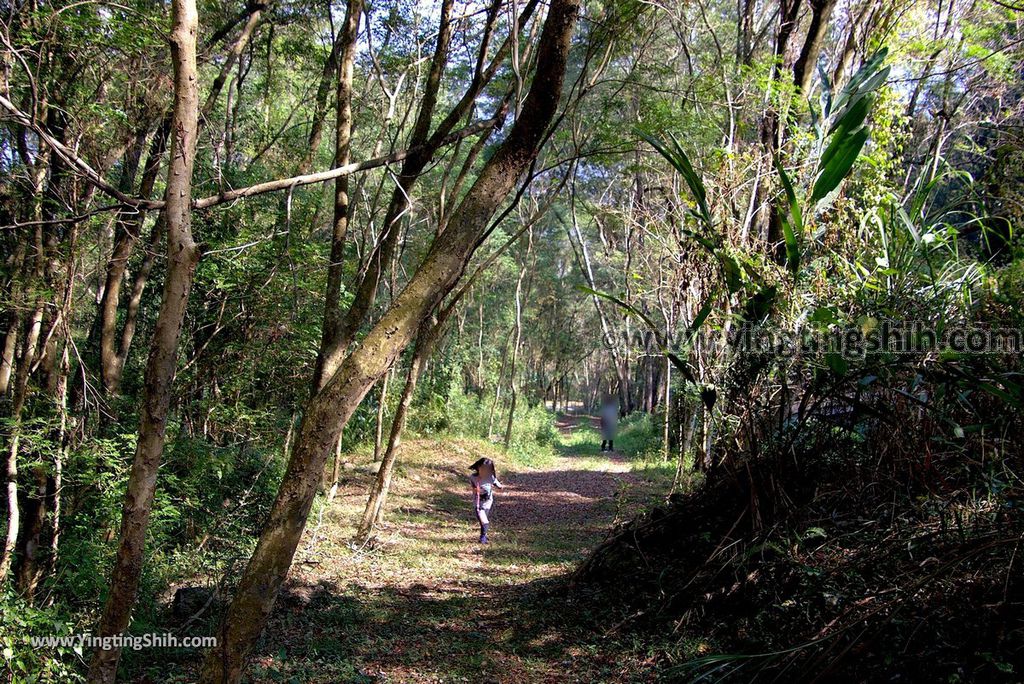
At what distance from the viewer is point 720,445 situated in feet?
18.8

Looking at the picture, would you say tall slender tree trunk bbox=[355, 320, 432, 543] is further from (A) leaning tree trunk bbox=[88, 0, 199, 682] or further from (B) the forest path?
(A) leaning tree trunk bbox=[88, 0, 199, 682]

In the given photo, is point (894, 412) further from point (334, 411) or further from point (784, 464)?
point (334, 411)

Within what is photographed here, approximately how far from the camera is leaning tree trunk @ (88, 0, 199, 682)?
11.3 ft

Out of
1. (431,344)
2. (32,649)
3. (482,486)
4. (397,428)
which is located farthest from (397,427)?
(32,649)

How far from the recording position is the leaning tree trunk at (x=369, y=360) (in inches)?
108

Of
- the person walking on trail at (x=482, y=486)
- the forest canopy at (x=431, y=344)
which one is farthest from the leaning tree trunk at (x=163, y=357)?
the person walking on trail at (x=482, y=486)

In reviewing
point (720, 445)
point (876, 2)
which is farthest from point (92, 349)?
point (876, 2)

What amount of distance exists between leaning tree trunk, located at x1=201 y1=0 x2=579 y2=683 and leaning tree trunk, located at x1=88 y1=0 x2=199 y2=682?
1053 millimetres

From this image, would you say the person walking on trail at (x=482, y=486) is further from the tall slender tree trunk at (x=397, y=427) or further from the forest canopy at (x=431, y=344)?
the tall slender tree trunk at (x=397, y=427)

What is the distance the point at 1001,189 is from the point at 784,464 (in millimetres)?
3023

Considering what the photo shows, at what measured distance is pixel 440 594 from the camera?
23.1 feet

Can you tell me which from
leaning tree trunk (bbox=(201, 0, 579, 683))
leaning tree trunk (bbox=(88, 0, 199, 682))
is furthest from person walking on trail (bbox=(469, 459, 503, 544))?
leaning tree trunk (bbox=(201, 0, 579, 683))

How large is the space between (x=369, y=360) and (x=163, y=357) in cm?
146

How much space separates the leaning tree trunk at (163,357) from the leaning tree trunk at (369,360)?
1053mm
